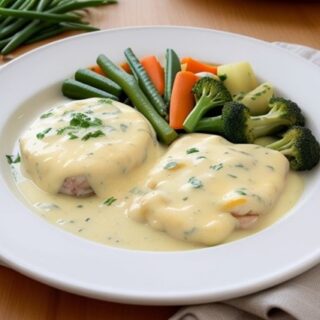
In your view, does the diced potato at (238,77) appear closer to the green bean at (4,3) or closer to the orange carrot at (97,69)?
the orange carrot at (97,69)

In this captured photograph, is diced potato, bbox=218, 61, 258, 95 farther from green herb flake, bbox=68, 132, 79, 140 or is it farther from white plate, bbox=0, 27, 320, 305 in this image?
green herb flake, bbox=68, 132, 79, 140

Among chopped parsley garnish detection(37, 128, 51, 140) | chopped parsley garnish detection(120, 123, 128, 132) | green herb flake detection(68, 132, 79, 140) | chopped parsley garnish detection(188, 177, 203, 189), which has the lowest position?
chopped parsley garnish detection(188, 177, 203, 189)

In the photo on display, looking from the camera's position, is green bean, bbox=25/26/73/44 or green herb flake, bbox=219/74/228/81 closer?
green herb flake, bbox=219/74/228/81

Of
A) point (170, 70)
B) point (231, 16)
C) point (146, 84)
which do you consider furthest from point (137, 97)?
point (231, 16)

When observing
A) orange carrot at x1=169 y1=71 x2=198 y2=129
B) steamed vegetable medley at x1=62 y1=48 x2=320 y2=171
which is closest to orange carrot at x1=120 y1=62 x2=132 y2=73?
steamed vegetable medley at x1=62 y1=48 x2=320 y2=171

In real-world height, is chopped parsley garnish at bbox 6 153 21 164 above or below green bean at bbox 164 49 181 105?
below

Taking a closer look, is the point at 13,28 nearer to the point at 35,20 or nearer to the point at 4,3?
the point at 35,20

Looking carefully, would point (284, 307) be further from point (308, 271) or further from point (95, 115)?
point (95, 115)
